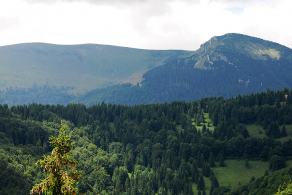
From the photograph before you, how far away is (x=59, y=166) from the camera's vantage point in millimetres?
35781

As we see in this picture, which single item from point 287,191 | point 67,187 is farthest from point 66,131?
point 287,191

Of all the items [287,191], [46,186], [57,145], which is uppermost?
[57,145]

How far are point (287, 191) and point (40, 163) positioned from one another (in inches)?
5478

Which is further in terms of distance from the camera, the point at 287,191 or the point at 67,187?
the point at 287,191

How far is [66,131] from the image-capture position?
37312mm

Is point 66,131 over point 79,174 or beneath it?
over

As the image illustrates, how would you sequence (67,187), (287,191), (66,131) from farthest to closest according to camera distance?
(287,191) < (66,131) < (67,187)

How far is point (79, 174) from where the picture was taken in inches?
1406

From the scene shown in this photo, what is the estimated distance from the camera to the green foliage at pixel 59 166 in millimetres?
35281

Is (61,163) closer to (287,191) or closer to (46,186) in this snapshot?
(46,186)

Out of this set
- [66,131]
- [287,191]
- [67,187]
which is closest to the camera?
[67,187]

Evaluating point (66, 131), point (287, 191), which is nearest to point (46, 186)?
point (66, 131)

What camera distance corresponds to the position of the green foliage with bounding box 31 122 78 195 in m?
35.3

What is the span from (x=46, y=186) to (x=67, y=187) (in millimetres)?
1826
